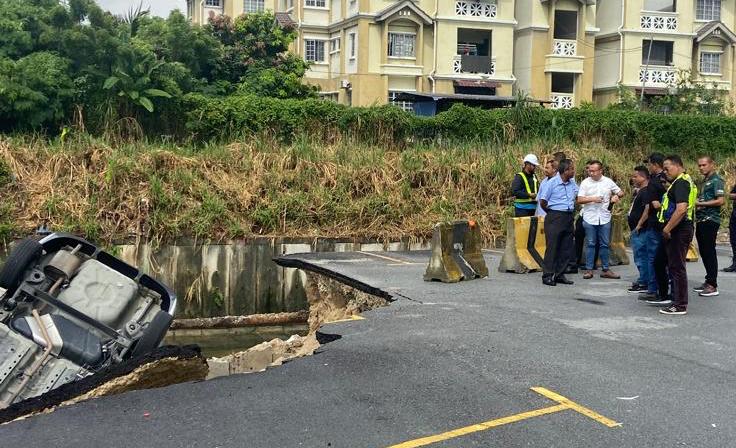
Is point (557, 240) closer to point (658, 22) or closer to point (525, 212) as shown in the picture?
point (525, 212)

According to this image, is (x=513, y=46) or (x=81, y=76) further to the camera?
(x=513, y=46)

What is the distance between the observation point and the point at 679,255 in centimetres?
912

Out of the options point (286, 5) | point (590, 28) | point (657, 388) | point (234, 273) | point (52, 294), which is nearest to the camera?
point (657, 388)

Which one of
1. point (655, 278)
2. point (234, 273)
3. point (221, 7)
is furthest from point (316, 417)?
A: point (221, 7)

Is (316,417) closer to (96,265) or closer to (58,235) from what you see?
(96,265)

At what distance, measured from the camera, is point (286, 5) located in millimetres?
46688

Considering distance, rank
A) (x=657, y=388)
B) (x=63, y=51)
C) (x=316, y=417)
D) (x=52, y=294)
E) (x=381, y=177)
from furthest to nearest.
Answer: (x=63, y=51)
(x=381, y=177)
(x=52, y=294)
(x=657, y=388)
(x=316, y=417)

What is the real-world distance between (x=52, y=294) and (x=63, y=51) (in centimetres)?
1408

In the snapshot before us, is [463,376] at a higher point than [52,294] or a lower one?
lower

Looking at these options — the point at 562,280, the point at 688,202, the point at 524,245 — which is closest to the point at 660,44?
the point at 524,245

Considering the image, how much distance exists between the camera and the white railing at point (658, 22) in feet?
141

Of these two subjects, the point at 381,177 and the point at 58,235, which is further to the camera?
the point at 381,177

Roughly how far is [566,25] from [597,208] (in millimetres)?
34050

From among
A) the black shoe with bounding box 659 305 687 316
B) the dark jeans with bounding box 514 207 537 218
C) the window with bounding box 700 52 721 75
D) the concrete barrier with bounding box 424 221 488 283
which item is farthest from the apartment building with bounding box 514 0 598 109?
the black shoe with bounding box 659 305 687 316
